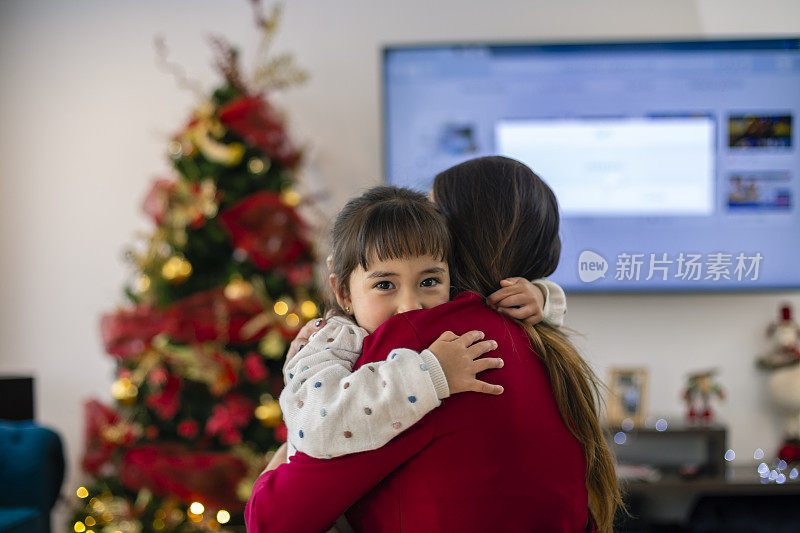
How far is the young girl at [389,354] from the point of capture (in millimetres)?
825

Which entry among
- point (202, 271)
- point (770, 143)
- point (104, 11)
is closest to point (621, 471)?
point (770, 143)

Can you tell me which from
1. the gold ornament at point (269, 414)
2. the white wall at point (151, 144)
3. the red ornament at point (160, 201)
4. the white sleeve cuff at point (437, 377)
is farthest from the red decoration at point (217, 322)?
the white sleeve cuff at point (437, 377)

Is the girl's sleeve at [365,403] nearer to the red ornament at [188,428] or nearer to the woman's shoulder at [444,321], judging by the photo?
the woman's shoulder at [444,321]

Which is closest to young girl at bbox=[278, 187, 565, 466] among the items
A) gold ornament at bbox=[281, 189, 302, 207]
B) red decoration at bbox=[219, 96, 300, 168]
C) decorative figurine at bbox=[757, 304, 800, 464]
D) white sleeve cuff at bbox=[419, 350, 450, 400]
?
white sleeve cuff at bbox=[419, 350, 450, 400]

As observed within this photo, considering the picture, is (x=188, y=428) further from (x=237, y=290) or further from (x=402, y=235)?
(x=402, y=235)

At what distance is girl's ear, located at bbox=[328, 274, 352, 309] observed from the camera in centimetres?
109

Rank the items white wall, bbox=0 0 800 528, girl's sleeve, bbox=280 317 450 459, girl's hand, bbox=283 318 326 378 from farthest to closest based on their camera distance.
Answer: white wall, bbox=0 0 800 528
girl's hand, bbox=283 318 326 378
girl's sleeve, bbox=280 317 450 459

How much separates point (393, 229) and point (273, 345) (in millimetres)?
1485

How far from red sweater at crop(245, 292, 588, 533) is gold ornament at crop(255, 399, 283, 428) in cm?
156

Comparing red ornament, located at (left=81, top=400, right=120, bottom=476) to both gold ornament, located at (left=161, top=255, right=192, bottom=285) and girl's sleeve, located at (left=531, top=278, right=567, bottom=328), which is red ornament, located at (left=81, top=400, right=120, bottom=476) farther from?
girl's sleeve, located at (left=531, top=278, right=567, bottom=328)

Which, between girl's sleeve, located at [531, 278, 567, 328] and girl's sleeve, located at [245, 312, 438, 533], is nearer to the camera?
girl's sleeve, located at [245, 312, 438, 533]

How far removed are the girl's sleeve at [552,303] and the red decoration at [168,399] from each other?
5.54 ft

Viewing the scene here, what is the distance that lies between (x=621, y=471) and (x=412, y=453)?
203 centimetres

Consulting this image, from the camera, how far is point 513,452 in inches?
33.3
